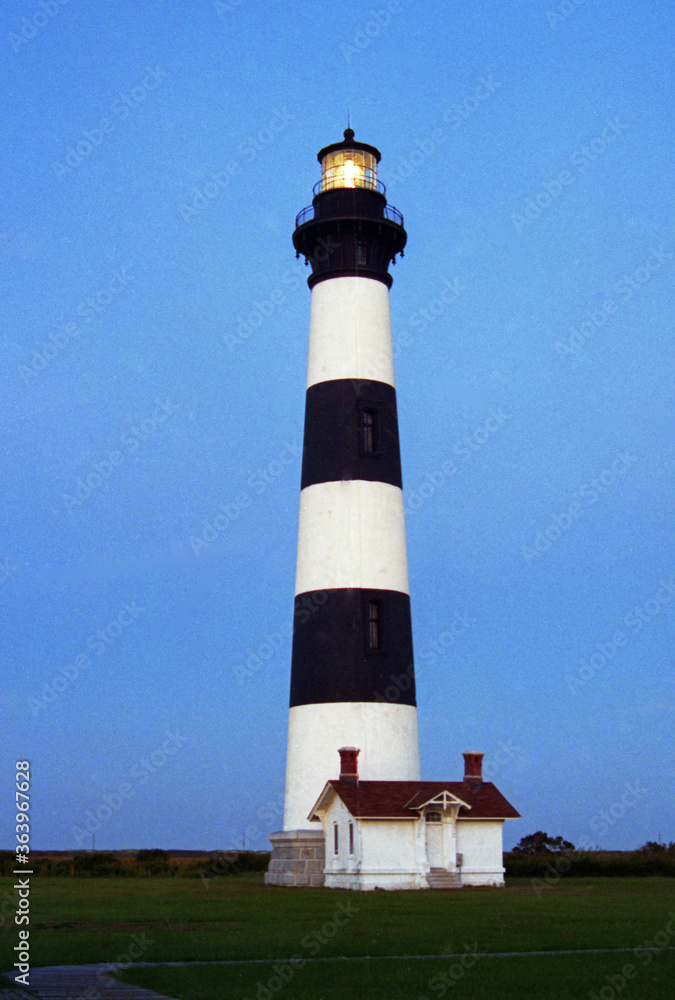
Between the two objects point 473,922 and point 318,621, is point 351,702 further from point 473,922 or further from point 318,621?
point 473,922

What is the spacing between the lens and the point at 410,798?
2956 cm

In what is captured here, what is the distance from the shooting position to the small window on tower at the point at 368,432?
107 feet

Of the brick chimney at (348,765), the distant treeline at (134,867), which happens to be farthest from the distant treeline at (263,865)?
the brick chimney at (348,765)

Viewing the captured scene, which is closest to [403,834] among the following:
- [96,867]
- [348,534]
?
[348,534]

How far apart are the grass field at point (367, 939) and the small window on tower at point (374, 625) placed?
6.66 metres

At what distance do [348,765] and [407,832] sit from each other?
223 cm

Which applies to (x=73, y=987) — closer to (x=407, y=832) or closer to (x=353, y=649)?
(x=407, y=832)

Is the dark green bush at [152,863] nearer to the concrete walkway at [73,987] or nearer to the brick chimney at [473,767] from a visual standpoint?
the brick chimney at [473,767]

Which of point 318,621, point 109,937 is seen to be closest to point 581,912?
point 109,937

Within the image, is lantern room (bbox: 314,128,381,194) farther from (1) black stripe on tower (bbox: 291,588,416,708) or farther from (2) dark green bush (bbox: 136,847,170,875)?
(2) dark green bush (bbox: 136,847,170,875)

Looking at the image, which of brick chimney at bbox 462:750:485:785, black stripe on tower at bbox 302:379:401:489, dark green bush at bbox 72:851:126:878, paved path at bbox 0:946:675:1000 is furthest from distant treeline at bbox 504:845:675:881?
paved path at bbox 0:946:675:1000

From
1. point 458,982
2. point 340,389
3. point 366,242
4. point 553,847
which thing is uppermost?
point 366,242

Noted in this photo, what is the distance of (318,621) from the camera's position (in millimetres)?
31594

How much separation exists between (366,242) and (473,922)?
68.2 feet
